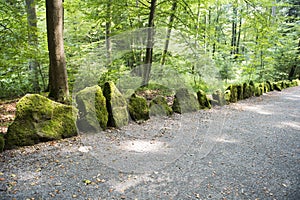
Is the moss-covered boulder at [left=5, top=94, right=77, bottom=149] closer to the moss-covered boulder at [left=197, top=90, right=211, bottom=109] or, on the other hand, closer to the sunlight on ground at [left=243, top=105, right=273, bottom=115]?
the moss-covered boulder at [left=197, top=90, right=211, bottom=109]

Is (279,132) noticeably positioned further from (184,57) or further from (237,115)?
(184,57)

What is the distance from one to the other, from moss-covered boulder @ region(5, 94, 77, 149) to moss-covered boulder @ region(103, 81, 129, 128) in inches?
30.1

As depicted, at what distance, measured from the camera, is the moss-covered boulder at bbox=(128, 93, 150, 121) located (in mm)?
5227

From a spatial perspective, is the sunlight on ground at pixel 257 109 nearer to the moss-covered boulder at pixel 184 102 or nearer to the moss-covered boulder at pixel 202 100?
the moss-covered boulder at pixel 202 100

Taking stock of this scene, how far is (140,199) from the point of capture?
2342 millimetres

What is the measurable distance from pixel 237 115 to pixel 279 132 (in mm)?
1526

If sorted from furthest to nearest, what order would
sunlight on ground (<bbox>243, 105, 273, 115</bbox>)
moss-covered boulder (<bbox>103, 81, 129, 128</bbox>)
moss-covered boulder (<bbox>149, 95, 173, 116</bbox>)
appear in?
sunlight on ground (<bbox>243, 105, 273, 115</bbox>) → moss-covered boulder (<bbox>149, 95, 173, 116</bbox>) → moss-covered boulder (<bbox>103, 81, 129, 128</bbox>)

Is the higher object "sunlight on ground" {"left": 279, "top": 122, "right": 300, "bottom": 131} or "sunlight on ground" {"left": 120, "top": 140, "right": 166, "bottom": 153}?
"sunlight on ground" {"left": 120, "top": 140, "right": 166, "bottom": 153}

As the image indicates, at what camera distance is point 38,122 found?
3.66 metres

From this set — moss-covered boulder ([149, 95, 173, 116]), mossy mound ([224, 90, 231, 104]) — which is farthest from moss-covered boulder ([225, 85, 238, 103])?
moss-covered boulder ([149, 95, 173, 116])

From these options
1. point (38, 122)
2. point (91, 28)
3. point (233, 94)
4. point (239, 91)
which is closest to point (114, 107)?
point (38, 122)

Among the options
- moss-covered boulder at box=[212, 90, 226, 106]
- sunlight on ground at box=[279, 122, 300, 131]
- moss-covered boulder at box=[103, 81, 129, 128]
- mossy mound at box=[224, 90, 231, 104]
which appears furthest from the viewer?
mossy mound at box=[224, 90, 231, 104]

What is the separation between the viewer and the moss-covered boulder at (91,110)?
427 centimetres

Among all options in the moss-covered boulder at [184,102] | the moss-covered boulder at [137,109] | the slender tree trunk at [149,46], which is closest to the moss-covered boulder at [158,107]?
the moss-covered boulder at [137,109]
